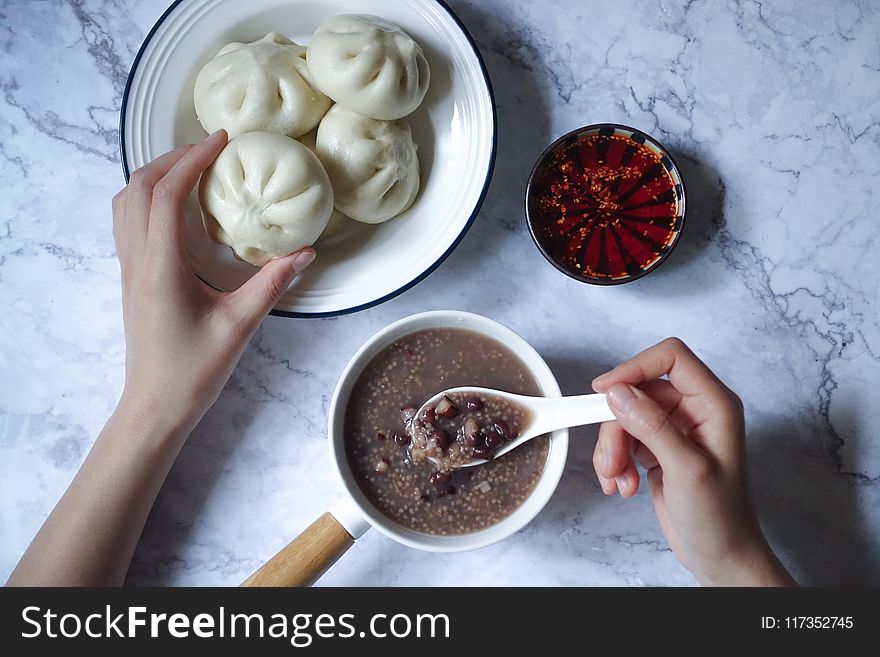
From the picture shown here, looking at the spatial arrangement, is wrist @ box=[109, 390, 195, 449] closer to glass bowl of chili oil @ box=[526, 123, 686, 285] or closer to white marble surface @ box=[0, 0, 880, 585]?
white marble surface @ box=[0, 0, 880, 585]

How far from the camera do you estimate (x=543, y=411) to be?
1.29 m

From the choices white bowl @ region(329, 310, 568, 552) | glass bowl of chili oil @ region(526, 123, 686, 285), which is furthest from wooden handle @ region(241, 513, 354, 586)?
glass bowl of chili oil @ region(526, 123, 686, 285)

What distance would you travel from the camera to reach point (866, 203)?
1491mm

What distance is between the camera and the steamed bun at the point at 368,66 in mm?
1259

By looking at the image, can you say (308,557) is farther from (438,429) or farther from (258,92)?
(258,92)

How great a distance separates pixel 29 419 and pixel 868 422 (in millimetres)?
1673

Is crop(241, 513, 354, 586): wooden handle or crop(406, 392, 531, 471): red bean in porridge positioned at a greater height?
crop(406, 392, 531, 471): red bean in porridge

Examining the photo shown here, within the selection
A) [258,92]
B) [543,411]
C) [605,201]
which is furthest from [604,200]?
[258,92]

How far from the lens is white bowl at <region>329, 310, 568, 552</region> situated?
1.29 metres

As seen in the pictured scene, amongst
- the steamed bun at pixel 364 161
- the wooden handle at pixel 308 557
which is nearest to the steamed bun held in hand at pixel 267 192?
the steamed bun at pixel 364 161

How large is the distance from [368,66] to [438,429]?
2.06ft

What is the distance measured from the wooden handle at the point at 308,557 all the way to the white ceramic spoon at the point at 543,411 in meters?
0.22

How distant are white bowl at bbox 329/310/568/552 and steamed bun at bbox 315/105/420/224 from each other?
0.22 metres

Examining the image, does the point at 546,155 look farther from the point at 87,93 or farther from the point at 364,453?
the point at 87,93
